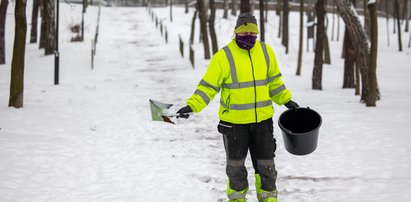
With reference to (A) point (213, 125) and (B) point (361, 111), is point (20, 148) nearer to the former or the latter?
(A) point (213, 125)

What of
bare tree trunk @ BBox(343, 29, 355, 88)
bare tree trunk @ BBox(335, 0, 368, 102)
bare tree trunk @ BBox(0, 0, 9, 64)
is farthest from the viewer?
bare tree trunk @ BBox(0, 0, 9, 64)

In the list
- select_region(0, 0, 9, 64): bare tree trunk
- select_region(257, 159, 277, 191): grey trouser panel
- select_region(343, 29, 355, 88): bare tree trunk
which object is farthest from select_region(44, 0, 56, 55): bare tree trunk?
select_region(257, 159, 277, 191): grey trouser panel

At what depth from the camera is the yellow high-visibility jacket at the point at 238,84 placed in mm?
4465

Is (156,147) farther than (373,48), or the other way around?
(373,48)

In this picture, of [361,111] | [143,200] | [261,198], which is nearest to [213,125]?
[361,111]

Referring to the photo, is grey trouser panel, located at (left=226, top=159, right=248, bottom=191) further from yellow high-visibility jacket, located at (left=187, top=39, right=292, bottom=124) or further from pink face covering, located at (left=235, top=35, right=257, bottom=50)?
pink face covering, located at (left=235, top=35, right=257, bottom=50)

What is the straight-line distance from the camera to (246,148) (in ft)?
15.3

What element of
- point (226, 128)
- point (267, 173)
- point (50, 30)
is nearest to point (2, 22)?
point (50, 30)

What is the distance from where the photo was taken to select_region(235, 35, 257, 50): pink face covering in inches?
175

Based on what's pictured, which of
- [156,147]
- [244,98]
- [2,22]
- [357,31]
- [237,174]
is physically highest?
[2,22]

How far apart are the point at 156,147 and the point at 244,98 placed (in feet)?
12.8

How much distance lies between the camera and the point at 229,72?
447 centimetres

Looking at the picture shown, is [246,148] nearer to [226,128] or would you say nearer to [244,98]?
[226,128]

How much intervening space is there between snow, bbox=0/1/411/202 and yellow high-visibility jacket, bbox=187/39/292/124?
56.5 inches
